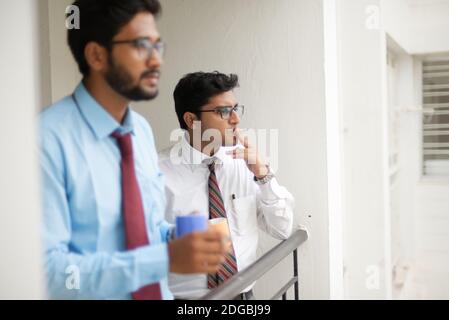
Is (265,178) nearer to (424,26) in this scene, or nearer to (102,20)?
(102,20)

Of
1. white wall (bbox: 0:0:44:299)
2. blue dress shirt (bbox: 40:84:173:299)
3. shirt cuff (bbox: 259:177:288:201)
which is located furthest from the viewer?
shirt cuff (bbox: 259:177:288:201)

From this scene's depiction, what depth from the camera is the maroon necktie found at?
125cm

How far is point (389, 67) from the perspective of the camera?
14.0 feet

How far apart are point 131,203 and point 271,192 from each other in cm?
88

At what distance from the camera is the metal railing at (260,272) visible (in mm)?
1454

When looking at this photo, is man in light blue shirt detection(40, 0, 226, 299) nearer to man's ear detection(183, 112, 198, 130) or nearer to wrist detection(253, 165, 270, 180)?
man's ear detection(183, 112, 198, 130)

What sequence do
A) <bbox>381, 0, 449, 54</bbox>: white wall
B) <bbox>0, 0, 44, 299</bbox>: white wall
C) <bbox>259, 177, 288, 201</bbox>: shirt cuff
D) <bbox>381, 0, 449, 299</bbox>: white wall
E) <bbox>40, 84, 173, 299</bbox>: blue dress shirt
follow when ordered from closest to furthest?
<bbox>0, 0, 44, 299</bbox>: white wall
<bbox>40, 84, 173, 299</bbox>: blue dress shirt
<bbox>259, 177, 288, 201</bbox>: shirt cuff
<bbox>381, 0, 449, 54</bbox>: white wall
<bbox>381, 0, 449, 299</bbox>: white wall

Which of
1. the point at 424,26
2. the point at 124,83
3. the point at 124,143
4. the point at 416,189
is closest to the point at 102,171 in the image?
the point at 124,143

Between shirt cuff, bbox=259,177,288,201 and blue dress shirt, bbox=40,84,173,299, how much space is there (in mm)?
852

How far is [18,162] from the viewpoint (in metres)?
0.89

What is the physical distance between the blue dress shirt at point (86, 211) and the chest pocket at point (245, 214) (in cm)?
87

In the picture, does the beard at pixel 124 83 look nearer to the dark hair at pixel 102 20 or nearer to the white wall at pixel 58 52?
the dark hair at pixel 102 20

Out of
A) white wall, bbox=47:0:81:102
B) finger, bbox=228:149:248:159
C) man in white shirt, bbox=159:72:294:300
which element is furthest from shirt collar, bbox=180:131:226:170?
white wall, bbox=47:0:81:102

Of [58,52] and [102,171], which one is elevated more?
[58,52]
